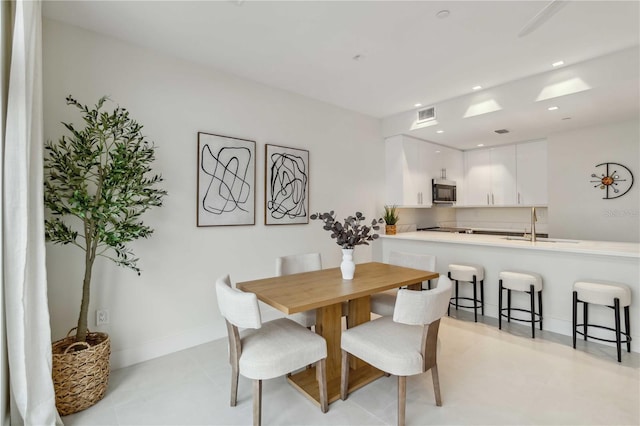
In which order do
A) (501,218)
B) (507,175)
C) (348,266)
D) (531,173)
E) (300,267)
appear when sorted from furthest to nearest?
(501,218)
(507,175)
(531,173)
(300,267)
(348,266)

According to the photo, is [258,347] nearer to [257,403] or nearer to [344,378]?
[257,403]

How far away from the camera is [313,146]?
395cm

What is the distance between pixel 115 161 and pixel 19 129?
0.53m

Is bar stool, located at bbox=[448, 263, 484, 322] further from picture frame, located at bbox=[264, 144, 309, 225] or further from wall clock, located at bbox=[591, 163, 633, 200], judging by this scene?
wall clock, located at bbox=[591, 163, 633, 200]

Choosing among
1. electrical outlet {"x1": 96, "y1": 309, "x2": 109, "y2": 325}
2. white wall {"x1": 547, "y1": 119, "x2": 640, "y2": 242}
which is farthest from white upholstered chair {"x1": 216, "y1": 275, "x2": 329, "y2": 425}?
white wall {"x1": 547, "y1": 119, "x2": 640, "y2": 242}

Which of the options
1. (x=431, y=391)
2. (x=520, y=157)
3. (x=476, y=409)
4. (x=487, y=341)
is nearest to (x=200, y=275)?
(x=431, y=391)

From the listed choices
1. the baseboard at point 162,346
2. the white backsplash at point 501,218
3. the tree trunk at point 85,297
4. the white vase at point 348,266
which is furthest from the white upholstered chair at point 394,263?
the white backsplash at point 501,218

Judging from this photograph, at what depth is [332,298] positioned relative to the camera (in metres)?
1.92

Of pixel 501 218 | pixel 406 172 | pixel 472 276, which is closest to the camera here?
pixel 472 276

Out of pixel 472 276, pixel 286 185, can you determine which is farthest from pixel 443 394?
pixel 286 185

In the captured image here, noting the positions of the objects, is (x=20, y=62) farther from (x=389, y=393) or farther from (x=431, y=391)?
(x=431, y=391)

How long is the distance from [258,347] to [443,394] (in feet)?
4.49

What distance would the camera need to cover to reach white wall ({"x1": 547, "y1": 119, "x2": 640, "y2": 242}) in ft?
12.9

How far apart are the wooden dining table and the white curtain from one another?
117cm
